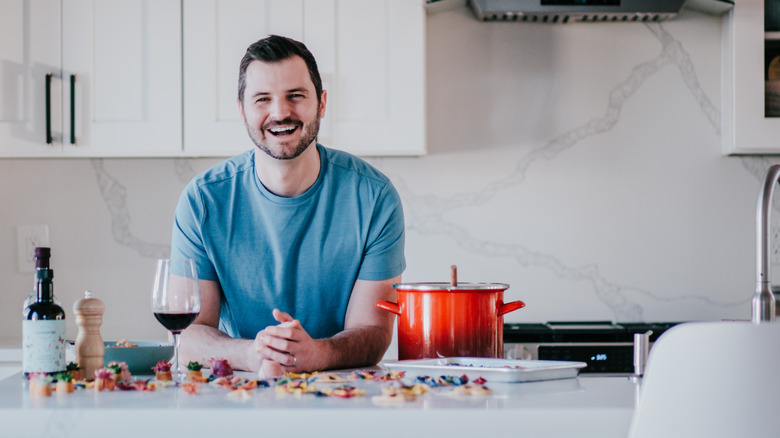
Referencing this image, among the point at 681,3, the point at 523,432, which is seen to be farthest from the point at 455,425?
the point at 681,3

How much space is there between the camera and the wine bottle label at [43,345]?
1.18 metres

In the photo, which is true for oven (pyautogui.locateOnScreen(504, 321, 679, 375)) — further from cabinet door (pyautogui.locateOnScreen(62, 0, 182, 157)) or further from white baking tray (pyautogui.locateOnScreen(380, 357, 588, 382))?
cabinet door (pyautogui.locateOnScreen(62, 0, 182, 157))

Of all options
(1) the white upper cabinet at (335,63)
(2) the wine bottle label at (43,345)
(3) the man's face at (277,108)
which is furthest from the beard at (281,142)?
(1) the white upper cabinet at (335,63)

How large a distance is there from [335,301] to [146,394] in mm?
668

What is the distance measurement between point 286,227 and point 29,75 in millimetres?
1390

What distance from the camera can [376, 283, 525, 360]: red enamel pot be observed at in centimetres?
133

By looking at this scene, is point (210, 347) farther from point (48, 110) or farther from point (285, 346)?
point (48, 110)

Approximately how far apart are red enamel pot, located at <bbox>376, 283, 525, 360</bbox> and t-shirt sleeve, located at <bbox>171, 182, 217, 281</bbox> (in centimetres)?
52

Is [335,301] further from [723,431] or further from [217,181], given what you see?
[723,431]

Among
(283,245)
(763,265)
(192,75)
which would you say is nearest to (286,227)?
(283,245)

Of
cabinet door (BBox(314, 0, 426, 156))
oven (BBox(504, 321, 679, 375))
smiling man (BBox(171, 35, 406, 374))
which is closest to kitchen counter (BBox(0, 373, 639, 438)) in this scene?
smiling man (BBox(171, 35, 406, 374))

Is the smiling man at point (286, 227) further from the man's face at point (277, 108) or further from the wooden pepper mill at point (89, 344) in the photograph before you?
the wooden pepper mill at point (89, 344)

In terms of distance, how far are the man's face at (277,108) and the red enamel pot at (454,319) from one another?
0.48 m

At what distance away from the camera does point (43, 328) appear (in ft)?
3.87
